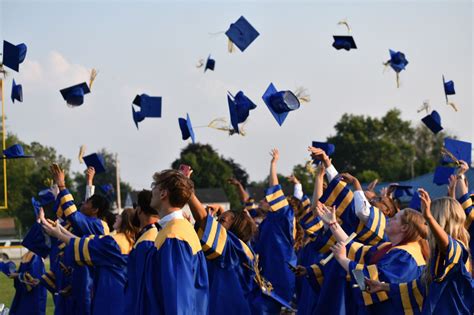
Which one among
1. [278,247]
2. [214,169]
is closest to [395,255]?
[278,247]

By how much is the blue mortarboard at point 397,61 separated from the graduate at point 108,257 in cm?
523

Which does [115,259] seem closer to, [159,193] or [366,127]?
[159,193]

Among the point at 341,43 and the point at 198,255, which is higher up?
the point at 341,43

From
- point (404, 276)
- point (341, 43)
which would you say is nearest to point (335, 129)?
point (341, 43)

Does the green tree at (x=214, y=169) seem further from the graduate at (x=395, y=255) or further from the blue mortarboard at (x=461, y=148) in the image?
the graduate at (x=395, y=255)

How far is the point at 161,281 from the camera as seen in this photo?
5.95 m

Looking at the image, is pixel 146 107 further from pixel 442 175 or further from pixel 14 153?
pixel 442 175

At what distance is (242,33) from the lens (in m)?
11.6

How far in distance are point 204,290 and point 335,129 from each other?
79022 mm

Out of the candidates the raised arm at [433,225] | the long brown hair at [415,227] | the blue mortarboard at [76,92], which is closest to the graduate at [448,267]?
the raised arm at [433,225]

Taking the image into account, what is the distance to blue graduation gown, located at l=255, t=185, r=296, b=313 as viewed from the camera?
11297 mm

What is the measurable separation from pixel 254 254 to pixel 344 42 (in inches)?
192

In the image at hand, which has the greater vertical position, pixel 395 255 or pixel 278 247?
pixel 395 255

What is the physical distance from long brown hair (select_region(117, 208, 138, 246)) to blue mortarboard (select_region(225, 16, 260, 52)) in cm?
373
